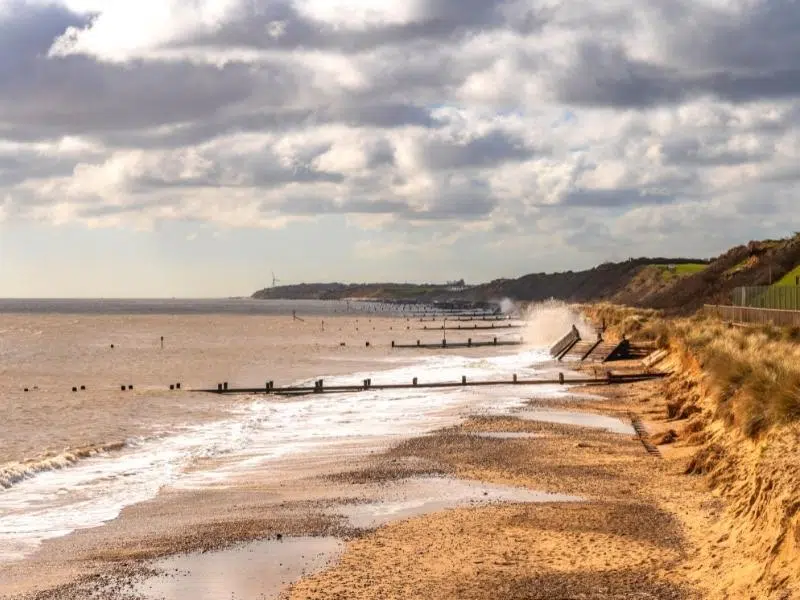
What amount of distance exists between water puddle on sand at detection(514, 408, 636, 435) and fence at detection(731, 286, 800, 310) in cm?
1909

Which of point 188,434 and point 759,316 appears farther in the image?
point 759,316

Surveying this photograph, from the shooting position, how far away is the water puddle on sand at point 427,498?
60.6 feet

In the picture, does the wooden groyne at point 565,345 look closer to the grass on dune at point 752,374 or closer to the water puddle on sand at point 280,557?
the grass on dune at point 752,374

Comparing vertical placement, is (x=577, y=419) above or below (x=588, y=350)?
below

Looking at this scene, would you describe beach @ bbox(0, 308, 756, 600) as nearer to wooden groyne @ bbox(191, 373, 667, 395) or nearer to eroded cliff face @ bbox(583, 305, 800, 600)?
eroded cliff face @ bbox(583, 305, 800, 600)

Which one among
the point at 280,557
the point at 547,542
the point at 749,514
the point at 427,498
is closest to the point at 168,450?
the point at 427,498

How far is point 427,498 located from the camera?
1995cm

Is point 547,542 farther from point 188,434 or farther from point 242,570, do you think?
point 188,434

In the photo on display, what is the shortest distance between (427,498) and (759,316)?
3468cm

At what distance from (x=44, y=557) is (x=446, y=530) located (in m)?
6.89

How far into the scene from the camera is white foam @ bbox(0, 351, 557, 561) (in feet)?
66.0

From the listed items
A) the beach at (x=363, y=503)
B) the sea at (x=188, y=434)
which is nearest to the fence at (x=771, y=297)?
the beach at (x=363, y=503)

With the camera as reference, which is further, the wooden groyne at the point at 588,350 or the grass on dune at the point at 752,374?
the wooden groyne at the point at 588,350

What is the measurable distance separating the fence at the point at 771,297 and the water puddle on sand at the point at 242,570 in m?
37.8
